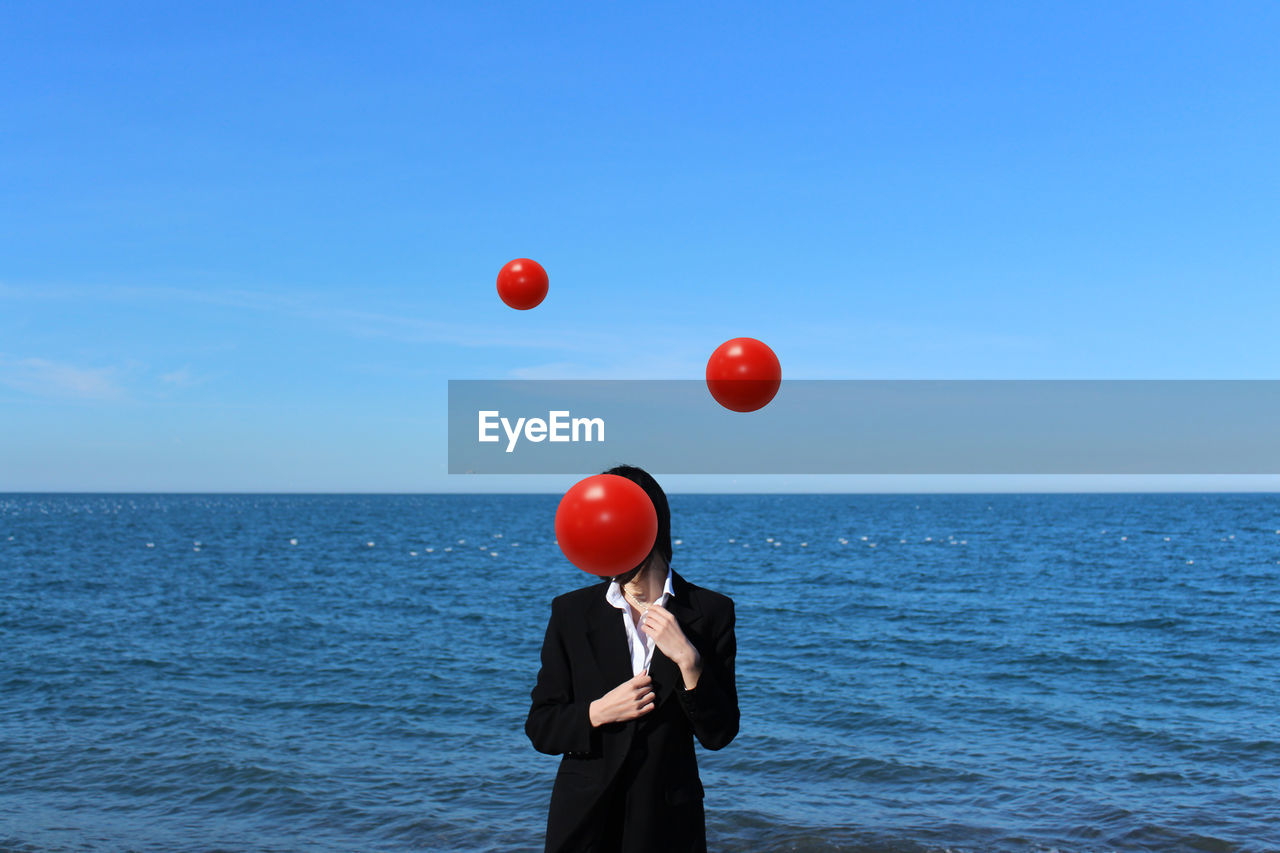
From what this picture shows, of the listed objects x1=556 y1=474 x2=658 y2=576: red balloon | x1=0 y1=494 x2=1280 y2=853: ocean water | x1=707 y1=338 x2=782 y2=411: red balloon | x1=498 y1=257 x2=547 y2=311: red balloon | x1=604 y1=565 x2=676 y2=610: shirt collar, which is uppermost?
x1=498 y1=257 x2=547 y2=311: red balloon

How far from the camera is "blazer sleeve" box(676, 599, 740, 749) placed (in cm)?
299

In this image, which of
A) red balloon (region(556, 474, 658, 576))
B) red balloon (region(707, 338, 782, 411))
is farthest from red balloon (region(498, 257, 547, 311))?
red balloon (region(556, 474, 658, 576))

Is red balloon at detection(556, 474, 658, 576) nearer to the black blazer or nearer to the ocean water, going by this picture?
the black blazer

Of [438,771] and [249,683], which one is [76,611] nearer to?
[249,683]

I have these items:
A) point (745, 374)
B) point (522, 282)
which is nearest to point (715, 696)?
point (745, 374)

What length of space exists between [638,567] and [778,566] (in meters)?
46.3

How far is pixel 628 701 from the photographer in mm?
2955

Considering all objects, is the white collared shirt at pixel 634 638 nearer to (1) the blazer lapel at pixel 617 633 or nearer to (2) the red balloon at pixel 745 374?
(1) the blazer lapel at pixel 617 633

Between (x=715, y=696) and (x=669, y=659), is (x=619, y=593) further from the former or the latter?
(x=715, y=696)

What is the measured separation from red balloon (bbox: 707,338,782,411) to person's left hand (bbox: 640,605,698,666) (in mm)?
2315

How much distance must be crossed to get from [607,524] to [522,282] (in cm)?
405

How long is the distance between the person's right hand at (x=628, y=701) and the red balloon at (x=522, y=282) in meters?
4.02

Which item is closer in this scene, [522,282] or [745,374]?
[745,374]

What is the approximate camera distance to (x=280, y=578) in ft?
141
